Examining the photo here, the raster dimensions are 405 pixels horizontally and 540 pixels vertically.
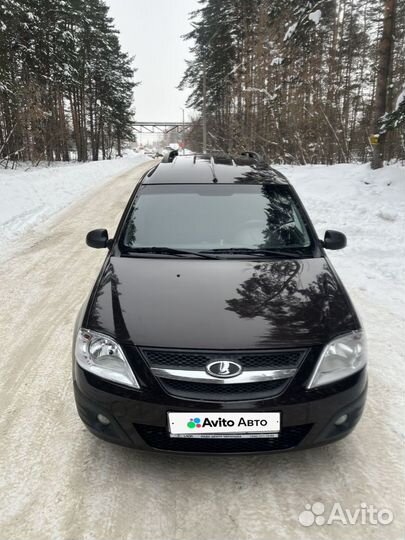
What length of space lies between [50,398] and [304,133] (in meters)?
21.2

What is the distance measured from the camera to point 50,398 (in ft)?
10.8

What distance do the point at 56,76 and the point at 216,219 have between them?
3125 cm

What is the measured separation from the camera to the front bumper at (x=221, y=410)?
2.23 m

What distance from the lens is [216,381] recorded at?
2.22 m

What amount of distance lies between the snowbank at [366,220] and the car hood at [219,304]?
2.63 metres

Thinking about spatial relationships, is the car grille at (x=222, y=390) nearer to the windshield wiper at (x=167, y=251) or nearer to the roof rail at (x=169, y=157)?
the windshield wiper at (x=167, y=251)

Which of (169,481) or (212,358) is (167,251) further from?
(169,481)

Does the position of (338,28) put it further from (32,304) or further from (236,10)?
(32,304)

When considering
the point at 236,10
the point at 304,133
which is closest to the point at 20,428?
the point at 304,133

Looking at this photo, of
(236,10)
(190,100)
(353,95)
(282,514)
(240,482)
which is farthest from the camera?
(190,100)

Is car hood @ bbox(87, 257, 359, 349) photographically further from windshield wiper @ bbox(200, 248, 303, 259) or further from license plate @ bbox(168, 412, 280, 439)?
license plate @ bbox(168, 412, 280, 439)

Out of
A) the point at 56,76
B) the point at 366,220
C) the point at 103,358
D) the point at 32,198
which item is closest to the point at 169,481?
the point at 103,358

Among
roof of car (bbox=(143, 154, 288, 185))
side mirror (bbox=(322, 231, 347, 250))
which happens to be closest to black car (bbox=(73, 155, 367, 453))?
side mirror (bbox=(322, 231, 347, 250))

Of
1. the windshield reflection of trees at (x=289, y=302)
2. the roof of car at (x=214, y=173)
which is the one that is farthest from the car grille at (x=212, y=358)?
the roof of car at (x=214, y=173)
